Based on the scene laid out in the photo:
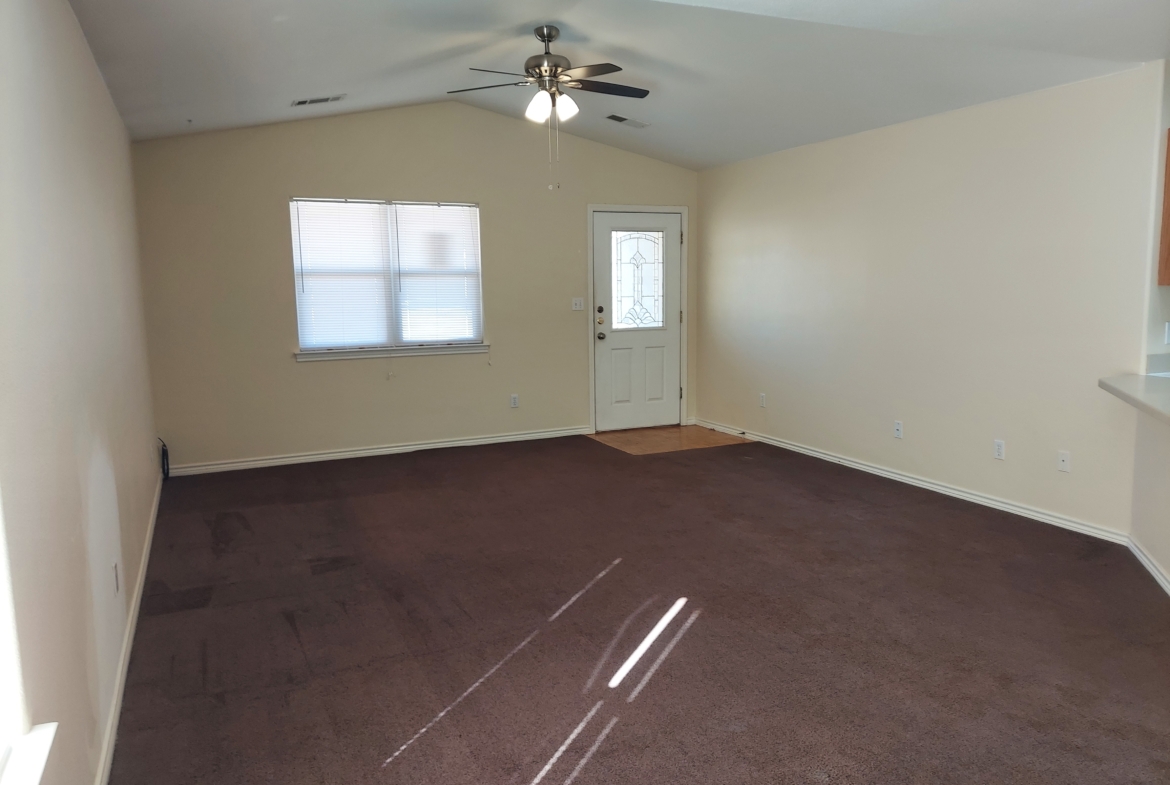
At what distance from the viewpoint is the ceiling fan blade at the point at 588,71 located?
12.3ft

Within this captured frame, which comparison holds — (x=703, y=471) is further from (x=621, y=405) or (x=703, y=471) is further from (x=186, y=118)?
(x=186, y=118)

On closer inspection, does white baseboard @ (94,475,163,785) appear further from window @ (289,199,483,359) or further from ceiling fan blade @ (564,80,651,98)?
ceiling fan blade @ (564,80,651,98)

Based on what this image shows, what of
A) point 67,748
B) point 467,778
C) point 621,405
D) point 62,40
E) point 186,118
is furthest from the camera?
point 621,405

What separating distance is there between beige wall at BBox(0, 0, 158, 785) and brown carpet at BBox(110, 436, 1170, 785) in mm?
437

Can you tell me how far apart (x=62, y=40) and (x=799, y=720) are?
3262 mm

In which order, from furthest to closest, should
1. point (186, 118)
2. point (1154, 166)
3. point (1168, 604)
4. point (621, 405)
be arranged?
1. point (621, 405)
2. point (186, 118)
3. point (1154, 166)
4. point (1168, 604)

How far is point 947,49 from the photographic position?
3670 mm

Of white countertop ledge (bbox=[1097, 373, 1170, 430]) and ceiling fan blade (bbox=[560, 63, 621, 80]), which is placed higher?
ceiling fan blade (bbox=[560, 63, 621, 80])

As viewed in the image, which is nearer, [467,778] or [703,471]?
[467,778]

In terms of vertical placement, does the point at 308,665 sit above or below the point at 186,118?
below

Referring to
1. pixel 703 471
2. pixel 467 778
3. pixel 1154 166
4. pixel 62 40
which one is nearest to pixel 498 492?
pixel 703 471

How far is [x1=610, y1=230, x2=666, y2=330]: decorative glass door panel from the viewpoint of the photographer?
22.3 ft

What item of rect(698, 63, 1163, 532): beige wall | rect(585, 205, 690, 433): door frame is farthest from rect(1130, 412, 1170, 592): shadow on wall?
rect(585, 205, 690, 433): door frame

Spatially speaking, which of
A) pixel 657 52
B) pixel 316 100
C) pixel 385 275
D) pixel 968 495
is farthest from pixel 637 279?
pixel 968 495
